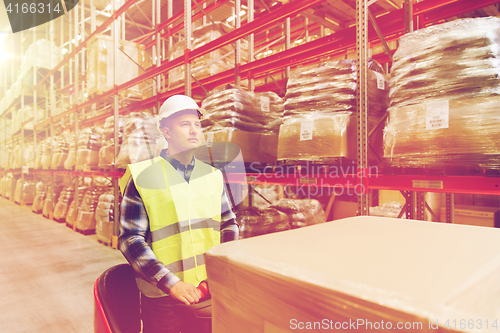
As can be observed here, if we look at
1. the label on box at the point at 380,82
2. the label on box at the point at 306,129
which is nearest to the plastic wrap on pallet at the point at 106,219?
the label on box at the point at 306,129

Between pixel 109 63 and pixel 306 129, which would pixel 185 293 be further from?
pixel 109 63

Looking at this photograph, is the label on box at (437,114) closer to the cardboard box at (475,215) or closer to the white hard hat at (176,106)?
the white hard hat at (176,106)

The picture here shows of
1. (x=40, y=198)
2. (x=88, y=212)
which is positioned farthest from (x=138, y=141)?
(x=40, y=198)

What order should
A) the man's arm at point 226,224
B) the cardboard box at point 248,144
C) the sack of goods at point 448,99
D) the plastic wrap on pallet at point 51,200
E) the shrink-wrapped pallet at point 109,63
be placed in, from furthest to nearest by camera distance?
the plastic wrap on pallet at point 51,200 < the shrink-wrapped pallet at point 109,63 < the cardboard box at point 248,144 < the man's arm at point 226,224 < the sack of goods at point 448,99

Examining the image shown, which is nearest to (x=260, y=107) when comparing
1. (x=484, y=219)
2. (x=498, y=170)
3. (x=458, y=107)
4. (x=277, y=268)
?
(x=458, y=107)

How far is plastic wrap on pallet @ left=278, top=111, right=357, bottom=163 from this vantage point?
2.32m

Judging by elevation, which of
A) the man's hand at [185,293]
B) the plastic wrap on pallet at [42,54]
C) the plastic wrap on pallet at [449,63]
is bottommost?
the man's hand at [185,293]

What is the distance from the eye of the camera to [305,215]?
4.05 meters

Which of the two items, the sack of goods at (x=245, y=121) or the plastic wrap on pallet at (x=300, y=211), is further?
the plastic wrap on pallet at (x=300, y=211)

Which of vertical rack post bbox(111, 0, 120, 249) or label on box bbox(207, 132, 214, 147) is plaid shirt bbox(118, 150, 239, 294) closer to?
label on box bbox(207, 132, 214, 147)

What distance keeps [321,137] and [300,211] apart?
1.85 meters

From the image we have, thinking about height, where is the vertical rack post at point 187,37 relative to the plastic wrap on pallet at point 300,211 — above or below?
above

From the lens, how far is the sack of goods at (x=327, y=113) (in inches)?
92.4

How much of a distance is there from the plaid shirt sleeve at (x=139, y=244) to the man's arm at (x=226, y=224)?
1.70 ft
